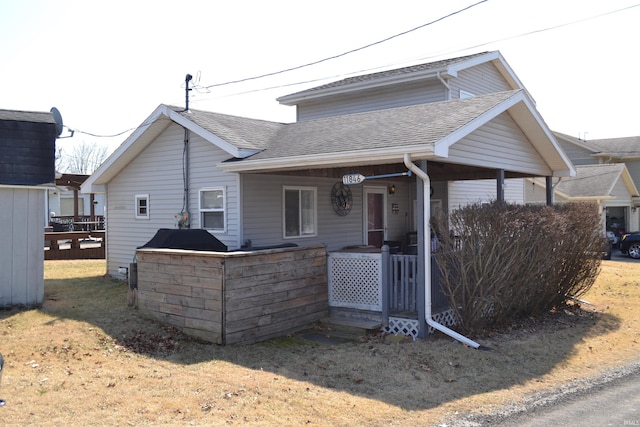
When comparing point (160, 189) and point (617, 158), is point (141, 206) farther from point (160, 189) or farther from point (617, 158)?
point (617, 158)

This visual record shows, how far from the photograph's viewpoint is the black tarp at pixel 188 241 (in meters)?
10.6

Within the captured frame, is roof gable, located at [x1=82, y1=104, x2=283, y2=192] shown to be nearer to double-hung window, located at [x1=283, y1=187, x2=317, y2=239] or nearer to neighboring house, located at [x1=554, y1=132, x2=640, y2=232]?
double-hung window, located at [x1=283, y1=187, x2=317, y2=239]

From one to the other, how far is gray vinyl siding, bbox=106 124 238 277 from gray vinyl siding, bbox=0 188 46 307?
3.12 meters

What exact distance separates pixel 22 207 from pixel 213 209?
3658 millimetres

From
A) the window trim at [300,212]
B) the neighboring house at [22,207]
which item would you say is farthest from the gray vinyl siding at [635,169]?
the neighboring house at [22,207]

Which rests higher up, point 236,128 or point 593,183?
point 236,128

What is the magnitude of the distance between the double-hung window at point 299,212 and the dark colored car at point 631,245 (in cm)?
1719

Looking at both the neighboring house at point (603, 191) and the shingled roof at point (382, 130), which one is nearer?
the shingled roof at point (382, 130)

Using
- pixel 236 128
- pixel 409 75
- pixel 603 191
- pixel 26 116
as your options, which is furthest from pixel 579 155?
pixel 26 116

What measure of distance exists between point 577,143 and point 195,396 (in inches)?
1397

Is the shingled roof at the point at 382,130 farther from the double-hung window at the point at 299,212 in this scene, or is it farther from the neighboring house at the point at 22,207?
the neighboring house at the point at 22,207

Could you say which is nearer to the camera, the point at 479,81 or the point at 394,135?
the point at 394,135

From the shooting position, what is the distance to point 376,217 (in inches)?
611

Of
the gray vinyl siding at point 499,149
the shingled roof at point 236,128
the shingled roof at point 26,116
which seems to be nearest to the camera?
the gray vinyl siding at point 499,149
